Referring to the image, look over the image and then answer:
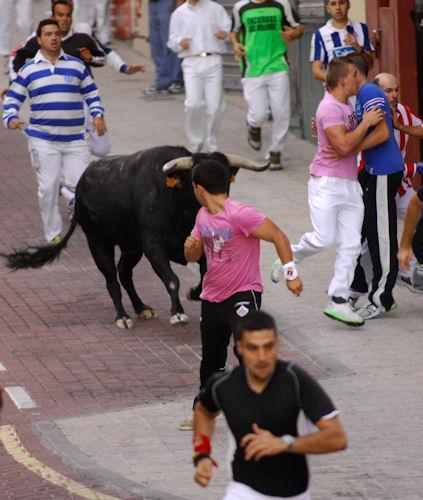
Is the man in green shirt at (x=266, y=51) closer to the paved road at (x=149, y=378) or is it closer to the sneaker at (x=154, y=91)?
the paved road at (x=149, y=378)

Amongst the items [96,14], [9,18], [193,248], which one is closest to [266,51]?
[96,14]

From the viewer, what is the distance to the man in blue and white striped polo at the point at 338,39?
1566 cm

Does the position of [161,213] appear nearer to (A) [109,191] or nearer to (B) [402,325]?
(A) [109,191]

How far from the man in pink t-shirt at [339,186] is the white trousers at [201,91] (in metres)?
6.33

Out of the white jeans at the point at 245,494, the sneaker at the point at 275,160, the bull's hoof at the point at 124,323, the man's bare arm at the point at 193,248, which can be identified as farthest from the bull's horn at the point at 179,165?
the sneaker at the point at 275,160

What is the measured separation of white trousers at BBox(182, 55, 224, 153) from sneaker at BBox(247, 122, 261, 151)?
0.41m

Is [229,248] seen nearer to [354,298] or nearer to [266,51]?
[354,298]

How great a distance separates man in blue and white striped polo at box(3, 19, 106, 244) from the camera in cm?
1445

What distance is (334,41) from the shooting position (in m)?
15.7

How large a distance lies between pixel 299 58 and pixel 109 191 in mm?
7552

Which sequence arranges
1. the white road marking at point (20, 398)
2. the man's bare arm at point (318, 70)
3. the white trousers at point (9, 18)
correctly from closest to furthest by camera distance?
the white road marking at point (20, 398), the man's bare arm at point (318, 70), the white trousers at point (9, 18)

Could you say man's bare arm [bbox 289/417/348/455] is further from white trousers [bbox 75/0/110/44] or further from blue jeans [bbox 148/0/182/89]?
white trousers [bbox 75/0/110/44]

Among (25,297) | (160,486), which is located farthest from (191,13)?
(160,486)

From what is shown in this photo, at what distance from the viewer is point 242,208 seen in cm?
926
